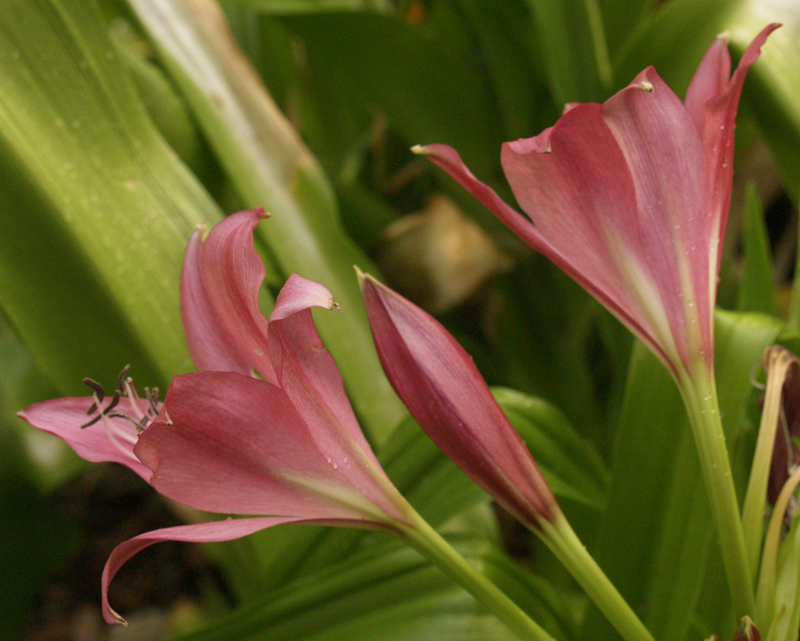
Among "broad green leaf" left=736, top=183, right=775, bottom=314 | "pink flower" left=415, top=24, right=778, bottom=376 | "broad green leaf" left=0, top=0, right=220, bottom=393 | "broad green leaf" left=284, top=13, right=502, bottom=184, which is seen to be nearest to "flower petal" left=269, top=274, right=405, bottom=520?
"pink flower" left=415, top=24, right=778, bottom=376

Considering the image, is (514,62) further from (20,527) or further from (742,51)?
(20,527)

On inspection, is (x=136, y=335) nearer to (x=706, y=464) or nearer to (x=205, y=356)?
(x=205, y=356)

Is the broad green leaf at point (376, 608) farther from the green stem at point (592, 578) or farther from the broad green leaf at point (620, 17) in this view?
the broad green leaf at point (620, 17)

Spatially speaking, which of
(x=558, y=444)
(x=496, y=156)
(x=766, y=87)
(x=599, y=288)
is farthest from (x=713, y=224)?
(x=496, y=156)

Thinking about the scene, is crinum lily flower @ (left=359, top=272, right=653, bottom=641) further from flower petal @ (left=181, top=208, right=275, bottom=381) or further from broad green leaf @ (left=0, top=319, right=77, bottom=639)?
broad green leaf @ (left=0, top=319, right=77, bottom=639)

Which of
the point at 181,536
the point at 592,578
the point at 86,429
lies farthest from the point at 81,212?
the point at 592,578

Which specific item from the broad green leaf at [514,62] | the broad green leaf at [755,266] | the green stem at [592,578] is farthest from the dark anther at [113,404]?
the broad green leaf at [514,62]
